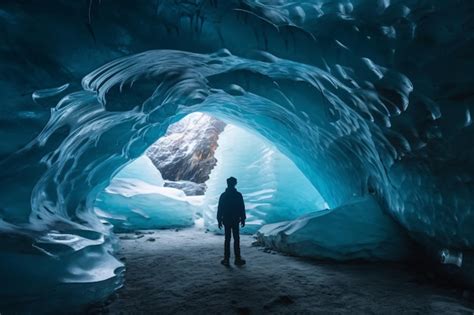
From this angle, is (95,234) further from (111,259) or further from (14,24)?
(14,24)

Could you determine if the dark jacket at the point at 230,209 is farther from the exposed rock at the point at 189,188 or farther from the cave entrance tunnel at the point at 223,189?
the exposed rock at the point at 189,188

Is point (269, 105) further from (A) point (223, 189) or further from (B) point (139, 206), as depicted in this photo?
(B) point (139, 206)

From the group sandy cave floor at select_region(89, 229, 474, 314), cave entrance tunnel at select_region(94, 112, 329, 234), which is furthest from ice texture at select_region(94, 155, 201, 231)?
sandy cave floor at select_region(89, 229, 474, 314)

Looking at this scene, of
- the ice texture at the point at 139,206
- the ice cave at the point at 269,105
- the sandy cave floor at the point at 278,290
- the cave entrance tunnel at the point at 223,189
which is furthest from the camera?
the ice texture at the point at 139,206

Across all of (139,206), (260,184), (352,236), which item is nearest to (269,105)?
(352,236)

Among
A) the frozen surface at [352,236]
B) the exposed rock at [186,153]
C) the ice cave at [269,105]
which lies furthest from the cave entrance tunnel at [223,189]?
the exposed rock at [186,153]

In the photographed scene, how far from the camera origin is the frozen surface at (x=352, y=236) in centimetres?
520

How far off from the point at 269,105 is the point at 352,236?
3.64m

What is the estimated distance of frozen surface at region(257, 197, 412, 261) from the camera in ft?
17.1

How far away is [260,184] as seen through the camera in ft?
38.8

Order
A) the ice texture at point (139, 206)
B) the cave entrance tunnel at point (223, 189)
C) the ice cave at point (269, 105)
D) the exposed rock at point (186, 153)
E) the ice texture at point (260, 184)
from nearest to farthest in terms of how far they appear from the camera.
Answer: the ice cave at point (269, 105) < the ice texture at point (260, 184) < the cave entrance tunnel at point (223, 189) < the ice texture at point (139, 206) < the exposed rock at point (186, 153)

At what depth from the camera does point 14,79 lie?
104 inches

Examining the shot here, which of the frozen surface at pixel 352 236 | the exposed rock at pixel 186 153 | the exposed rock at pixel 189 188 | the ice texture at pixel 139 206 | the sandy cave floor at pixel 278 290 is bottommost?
the sandy cave floor at pixel 278 290

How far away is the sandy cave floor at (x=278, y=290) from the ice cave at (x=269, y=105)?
1.4 inches
